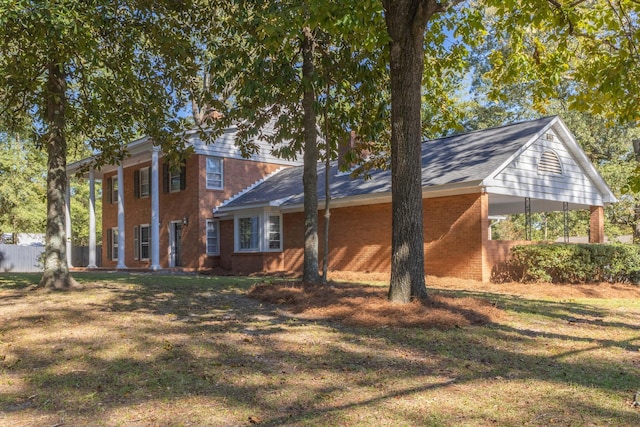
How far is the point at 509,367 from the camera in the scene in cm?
611

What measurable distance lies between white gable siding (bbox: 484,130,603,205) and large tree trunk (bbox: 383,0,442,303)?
7588 millimetres

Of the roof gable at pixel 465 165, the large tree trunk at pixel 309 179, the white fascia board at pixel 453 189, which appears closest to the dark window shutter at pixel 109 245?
the roof gable at pixel 465 165

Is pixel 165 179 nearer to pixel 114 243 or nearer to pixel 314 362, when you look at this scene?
pixel 114 243

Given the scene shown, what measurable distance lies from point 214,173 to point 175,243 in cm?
397

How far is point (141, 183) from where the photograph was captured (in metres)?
27.9

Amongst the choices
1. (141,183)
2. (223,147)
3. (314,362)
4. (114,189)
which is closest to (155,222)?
(223,147)

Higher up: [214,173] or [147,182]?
[214,173]

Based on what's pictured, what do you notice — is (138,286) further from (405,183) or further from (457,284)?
(457,284)

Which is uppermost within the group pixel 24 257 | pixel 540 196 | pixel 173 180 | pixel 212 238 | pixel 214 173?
pixel 214 173

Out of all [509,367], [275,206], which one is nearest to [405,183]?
[509,367]

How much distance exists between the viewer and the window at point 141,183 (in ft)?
90.3

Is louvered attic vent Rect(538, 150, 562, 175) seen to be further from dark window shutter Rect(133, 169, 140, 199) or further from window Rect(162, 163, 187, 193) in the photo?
dark window shutter Rect(133, 169, 140, 199)

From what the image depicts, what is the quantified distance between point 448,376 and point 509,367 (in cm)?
86

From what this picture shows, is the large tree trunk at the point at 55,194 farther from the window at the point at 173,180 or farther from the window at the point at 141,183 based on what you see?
the window at the point at 141,183
